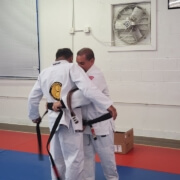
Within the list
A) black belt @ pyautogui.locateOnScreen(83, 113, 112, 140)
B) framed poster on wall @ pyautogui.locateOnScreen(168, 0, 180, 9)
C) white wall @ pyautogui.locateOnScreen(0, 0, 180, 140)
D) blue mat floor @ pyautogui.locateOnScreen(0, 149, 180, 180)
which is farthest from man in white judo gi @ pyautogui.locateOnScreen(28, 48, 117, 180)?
framed poster on wall @ pyautogui.locateOnScreen(168, 0, 180, 9)

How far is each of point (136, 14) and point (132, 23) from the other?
16 cm

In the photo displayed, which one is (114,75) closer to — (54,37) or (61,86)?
(54,37)

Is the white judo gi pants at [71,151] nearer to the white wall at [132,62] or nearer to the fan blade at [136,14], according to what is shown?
the white wall at [132,62]

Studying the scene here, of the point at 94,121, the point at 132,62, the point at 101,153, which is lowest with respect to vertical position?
the point at 101,153

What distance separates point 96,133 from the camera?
283 centimetres

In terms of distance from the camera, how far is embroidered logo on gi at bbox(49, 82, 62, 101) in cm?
269

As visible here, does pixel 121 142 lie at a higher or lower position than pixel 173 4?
lower

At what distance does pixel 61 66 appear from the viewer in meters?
2.71

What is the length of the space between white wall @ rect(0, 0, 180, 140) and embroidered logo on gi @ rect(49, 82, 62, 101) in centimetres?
267

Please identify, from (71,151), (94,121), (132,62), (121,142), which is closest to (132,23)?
(132,62)

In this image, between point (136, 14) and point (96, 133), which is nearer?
point (96, 133)

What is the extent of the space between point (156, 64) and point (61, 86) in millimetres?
2706

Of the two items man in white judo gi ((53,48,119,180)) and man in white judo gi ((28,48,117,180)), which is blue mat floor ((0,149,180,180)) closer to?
man in white judo gi ((53,48,119,180))

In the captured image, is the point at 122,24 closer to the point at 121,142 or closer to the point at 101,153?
the point at 121,142
